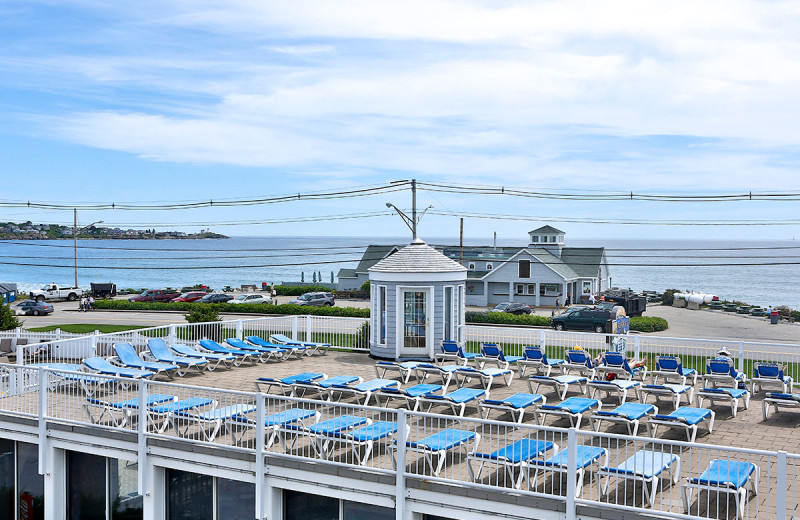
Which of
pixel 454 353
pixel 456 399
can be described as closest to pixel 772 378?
pixel 456 399

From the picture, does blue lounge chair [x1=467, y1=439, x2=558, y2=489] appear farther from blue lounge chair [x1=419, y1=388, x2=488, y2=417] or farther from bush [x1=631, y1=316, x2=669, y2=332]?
bush [x1=631, y1=316, x2=669, y2=332]

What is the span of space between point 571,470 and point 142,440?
6.46m

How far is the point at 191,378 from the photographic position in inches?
657

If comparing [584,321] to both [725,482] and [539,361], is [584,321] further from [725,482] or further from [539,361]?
[725,482]

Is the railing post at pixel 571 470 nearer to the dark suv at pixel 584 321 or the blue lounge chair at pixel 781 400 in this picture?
the blue lounge chair at pixel 781 400

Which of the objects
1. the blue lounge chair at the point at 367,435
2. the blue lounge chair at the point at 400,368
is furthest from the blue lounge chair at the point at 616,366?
the blue lounge chair at the point at 367,435

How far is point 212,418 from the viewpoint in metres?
10.6

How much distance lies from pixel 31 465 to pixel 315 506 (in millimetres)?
5928

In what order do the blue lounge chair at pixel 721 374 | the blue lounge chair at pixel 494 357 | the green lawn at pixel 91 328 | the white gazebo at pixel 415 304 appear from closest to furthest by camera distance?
the blue lounge chair at pixel 721 374
the blue lounge chair at pixel 494 357
the white gazebo at pixel 415 304
the green lawn at pixel 91 328

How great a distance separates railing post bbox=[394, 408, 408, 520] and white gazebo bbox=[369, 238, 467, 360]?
33.7 feet

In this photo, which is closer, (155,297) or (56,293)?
(155,297)

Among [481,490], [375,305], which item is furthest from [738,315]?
[481,490]

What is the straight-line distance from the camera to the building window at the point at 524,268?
2559 inches

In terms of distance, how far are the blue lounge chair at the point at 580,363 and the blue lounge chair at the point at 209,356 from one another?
804cm
